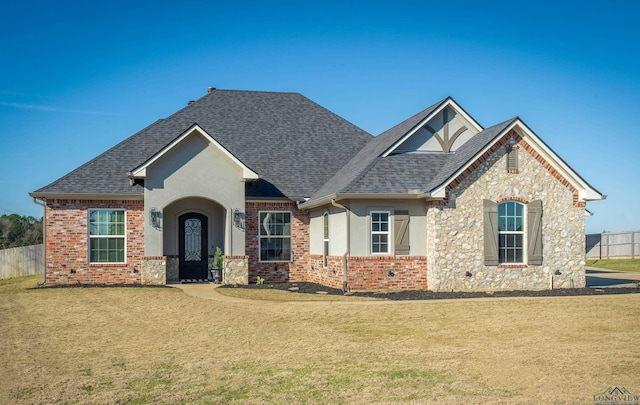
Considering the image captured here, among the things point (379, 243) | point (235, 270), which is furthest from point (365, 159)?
point (235, 270)

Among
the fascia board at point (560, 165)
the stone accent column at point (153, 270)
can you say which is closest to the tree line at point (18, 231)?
the stone accent column at point (153, 270)

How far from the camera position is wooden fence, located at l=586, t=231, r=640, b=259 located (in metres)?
39.7

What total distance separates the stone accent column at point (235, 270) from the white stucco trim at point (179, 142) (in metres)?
2.83

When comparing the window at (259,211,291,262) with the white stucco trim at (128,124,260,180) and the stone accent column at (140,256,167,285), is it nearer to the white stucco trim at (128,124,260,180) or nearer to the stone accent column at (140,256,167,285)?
the white stucco trim at (128,124,260,180)

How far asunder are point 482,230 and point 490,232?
24 centimetres

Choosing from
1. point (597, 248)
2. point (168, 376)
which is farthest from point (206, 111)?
point (597, 248)

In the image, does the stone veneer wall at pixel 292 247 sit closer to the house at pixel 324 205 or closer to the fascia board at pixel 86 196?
the house at pixel 324 205

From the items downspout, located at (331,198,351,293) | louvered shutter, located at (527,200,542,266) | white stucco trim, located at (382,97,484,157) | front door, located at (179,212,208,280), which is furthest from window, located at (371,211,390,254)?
front door, located at (179,212,208,280)

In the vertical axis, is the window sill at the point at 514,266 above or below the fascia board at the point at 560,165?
below

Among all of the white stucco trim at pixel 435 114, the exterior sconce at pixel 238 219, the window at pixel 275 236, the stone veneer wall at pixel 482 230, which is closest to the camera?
the stone veneer wall at pixel 482 230

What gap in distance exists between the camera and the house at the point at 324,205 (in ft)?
67.4

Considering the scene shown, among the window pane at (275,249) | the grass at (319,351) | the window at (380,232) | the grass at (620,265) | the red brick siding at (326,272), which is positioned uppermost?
the window at (380,232)

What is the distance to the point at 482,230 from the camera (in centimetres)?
2052

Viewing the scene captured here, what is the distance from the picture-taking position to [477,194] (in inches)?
810
